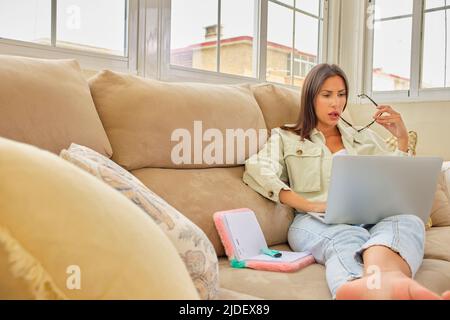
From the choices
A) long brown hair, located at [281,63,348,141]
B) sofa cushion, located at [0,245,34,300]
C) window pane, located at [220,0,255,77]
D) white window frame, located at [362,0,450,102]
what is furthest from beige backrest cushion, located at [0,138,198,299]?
white window frame, located at [362,0,450,102]

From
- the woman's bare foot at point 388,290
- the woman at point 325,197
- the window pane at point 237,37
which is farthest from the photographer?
the window pane at point 237,37

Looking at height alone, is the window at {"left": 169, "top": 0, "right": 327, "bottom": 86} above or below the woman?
above

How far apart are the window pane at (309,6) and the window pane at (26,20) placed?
170 cm

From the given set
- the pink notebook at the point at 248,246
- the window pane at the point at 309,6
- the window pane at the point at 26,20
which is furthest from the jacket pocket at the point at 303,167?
the window pane at the point at 309,6

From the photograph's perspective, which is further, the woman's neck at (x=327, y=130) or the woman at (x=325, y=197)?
the woman's neck at (x=327, y=130)

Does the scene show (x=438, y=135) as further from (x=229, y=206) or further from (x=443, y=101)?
(x=229, y=206)

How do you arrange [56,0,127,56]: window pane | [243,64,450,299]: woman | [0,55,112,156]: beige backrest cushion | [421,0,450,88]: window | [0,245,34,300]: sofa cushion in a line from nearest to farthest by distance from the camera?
[0,245,34,300]: sofa cushion
[243,64,450,299]: woman
[0,55,112,156]: beige backrest cushion
[56,0,127,56]: window pane
[421,0,450,88]: window

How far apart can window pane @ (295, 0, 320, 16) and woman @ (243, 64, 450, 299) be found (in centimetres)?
121

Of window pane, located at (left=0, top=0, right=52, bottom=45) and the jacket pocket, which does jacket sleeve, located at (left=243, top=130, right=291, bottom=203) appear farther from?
window pane, located at (left=0, top=0, right=52, bottom=45)

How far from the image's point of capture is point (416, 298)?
78cm

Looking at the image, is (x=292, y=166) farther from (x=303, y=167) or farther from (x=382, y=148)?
(x=382, y=148)

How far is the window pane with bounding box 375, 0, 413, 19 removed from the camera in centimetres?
281

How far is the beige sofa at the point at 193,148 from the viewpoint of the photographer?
1112 millimetres

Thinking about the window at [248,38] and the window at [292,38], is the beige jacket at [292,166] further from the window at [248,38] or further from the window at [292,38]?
the window at [292,38]
